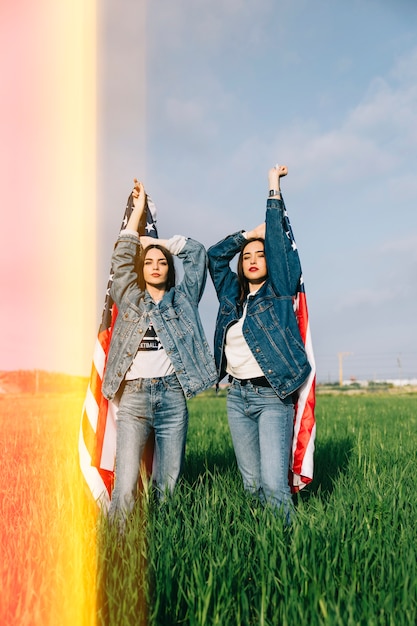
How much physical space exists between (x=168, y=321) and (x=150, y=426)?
2.41 feet

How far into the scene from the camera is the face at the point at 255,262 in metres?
4.14

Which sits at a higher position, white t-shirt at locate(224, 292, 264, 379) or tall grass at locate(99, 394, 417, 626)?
white t-shirt at locate(224, 292, 264, 379)

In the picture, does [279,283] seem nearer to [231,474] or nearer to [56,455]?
[231,474]

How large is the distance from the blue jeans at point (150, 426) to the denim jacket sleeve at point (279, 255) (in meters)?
1.00

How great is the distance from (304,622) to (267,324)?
203 centimetres

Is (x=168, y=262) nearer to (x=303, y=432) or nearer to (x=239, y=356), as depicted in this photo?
(x=239, y=356)

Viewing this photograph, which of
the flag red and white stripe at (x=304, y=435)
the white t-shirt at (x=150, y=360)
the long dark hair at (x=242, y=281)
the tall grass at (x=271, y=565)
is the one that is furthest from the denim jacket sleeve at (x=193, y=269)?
the tall grass at (x=271, y=565)

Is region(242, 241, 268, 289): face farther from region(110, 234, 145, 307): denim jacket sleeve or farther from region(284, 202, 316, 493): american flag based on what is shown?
region(110, 234, 145, 307): denim jacket sleeve

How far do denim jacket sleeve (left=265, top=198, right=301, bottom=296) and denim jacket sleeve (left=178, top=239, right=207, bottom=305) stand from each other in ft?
1.62

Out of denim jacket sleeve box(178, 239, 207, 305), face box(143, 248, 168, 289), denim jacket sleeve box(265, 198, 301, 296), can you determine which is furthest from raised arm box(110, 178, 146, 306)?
denim jacket sleeve box(265, 198, 301, 296)

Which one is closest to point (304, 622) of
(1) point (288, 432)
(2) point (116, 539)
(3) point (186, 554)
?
(3) point (186, 554)

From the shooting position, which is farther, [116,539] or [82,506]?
[82,506]

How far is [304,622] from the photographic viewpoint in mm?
2307

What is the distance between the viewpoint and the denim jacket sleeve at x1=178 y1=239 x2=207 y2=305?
4.15 meters
